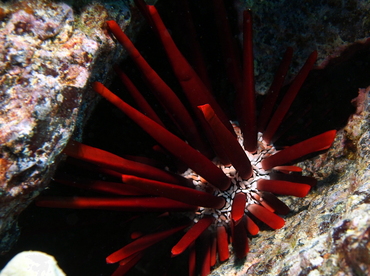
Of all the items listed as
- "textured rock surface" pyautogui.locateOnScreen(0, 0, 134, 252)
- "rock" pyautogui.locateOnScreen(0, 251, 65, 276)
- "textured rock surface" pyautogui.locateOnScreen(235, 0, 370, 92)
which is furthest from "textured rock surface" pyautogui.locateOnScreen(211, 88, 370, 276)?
"textured rock surface" pyautogui.locateOnScreen(0, 0, 134, 252)

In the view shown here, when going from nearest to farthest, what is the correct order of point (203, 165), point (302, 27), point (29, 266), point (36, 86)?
point (36, 86), point (203, 165), point (29, 266), point (302, 27)

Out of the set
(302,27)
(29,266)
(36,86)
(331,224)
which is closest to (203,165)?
(331,224)

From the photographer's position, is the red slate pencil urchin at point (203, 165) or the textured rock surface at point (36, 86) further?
the red slate pencil urchin at point (203, 165)

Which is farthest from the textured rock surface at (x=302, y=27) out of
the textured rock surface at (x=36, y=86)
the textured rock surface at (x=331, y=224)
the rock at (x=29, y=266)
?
the rock at (x=29, y=266)

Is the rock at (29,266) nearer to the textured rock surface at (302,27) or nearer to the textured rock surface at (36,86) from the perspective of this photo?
the textured rock surface at (36,86)

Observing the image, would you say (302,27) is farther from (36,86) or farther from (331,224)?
(36,86)

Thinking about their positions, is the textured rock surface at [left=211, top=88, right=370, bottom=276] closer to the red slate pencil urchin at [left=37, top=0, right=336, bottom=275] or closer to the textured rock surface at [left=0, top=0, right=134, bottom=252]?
the red slate pencil urchin at [left=37, top=0, right=336, bottom=275]
